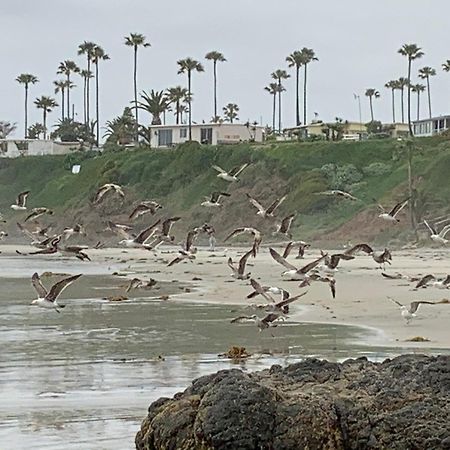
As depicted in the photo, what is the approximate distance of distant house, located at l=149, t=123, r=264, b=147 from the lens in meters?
106

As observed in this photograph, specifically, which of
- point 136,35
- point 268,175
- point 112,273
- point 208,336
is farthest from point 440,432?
point 136,35

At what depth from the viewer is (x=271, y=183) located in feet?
273

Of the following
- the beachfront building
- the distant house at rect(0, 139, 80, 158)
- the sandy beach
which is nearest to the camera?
the sandy beach

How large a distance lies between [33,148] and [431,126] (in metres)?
43.3

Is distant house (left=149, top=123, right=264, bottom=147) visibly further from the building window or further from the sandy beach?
the sandy beach

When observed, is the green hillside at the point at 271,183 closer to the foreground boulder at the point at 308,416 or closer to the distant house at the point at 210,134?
the distant house at the point at 210,134

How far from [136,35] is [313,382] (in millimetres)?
108631

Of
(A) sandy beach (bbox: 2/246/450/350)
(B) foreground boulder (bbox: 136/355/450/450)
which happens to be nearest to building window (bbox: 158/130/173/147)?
(A) sandy beach (bbox: 2/246/450/350)

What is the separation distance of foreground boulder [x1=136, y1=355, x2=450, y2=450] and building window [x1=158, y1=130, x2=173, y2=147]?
98.7 meters

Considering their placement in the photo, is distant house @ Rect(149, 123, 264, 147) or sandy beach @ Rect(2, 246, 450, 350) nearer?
sandy beach @ Rect(2, 246, 450, 350)

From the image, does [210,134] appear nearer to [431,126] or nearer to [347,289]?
[431,126]

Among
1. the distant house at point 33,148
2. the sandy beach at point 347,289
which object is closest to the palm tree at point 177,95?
the distant house at point 33,148

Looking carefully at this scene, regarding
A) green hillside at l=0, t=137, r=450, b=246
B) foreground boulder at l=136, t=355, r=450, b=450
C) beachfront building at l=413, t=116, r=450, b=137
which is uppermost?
beachfront building at l=413, t=116, r=450, b=137

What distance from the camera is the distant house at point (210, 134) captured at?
10562 cm
